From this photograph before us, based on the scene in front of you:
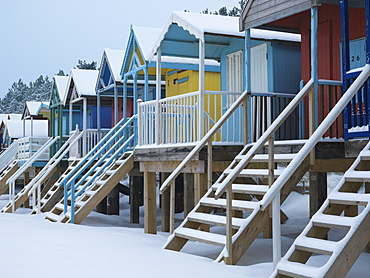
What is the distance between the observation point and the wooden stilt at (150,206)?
12727 millimetres

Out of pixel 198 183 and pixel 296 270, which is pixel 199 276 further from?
pixel 198 183

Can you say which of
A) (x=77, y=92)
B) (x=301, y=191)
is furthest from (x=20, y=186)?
(x=301, y=191)

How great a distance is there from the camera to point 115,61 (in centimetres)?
1933

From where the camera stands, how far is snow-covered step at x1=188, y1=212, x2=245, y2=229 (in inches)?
337

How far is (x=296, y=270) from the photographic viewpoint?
6438 millimetres

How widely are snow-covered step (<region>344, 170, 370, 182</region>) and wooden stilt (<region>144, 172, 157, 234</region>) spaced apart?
6.17 meters

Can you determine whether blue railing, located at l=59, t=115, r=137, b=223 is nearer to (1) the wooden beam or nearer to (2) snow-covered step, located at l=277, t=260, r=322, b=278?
(1) the wooden beam

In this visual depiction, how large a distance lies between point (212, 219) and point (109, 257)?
173 cm

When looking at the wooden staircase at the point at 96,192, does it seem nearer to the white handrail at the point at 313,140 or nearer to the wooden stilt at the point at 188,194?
the wooden stilt at the point at 188,194

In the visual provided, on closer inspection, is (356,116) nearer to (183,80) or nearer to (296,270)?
(296,270)

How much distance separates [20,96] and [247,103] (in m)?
84.5

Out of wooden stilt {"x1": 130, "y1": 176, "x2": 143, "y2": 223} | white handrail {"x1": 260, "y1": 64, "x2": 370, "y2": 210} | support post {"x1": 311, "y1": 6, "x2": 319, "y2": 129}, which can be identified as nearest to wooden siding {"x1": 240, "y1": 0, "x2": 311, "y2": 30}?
support post {"x1": 311, "y1": 6, "x2": 319, "y2": 129}

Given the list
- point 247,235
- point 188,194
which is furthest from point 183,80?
point 247,235

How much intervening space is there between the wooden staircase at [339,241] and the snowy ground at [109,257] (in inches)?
33.2
